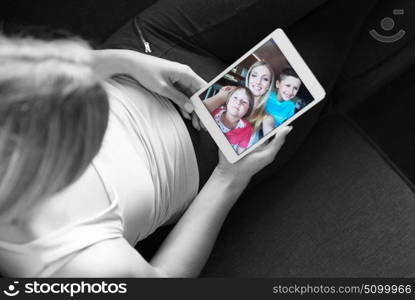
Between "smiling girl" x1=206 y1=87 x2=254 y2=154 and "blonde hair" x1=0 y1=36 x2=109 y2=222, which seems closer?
"blonde hair" x1=0 y1=36 x2=109 y2=222

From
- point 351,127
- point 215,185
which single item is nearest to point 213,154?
point 215,185

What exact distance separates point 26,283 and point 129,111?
0.32 metres

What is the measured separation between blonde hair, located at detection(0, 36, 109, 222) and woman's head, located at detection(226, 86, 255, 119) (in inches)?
11.9

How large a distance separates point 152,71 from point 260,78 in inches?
7.6

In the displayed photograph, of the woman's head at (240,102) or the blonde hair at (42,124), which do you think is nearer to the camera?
the blonde hair at (42,124)

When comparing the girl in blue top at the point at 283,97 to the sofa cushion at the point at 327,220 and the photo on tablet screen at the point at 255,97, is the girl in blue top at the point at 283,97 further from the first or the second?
the sofa cushion at the point at 327,220

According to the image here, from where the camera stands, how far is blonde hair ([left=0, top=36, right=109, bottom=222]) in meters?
0.61

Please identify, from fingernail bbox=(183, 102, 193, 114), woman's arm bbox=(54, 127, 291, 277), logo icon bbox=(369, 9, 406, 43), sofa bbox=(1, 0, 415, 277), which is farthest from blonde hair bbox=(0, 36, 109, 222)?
logo icon bbox=(369, 9, 406, 43)

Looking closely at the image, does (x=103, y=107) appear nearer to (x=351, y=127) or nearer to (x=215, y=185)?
(x=215, y=185)

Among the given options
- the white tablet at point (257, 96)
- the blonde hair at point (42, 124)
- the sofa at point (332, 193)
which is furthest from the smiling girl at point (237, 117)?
the blonde hair at point (42, 124)

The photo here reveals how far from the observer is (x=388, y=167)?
1024 mm

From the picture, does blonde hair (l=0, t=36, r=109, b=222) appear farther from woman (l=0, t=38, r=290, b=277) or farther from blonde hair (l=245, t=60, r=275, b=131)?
blonde hair (l=245, t=60, r=275, b=131)

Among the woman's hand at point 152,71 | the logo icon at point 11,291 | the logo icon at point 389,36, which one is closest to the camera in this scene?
the logo icon at point 11,291

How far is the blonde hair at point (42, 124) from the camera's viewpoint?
61 cm
